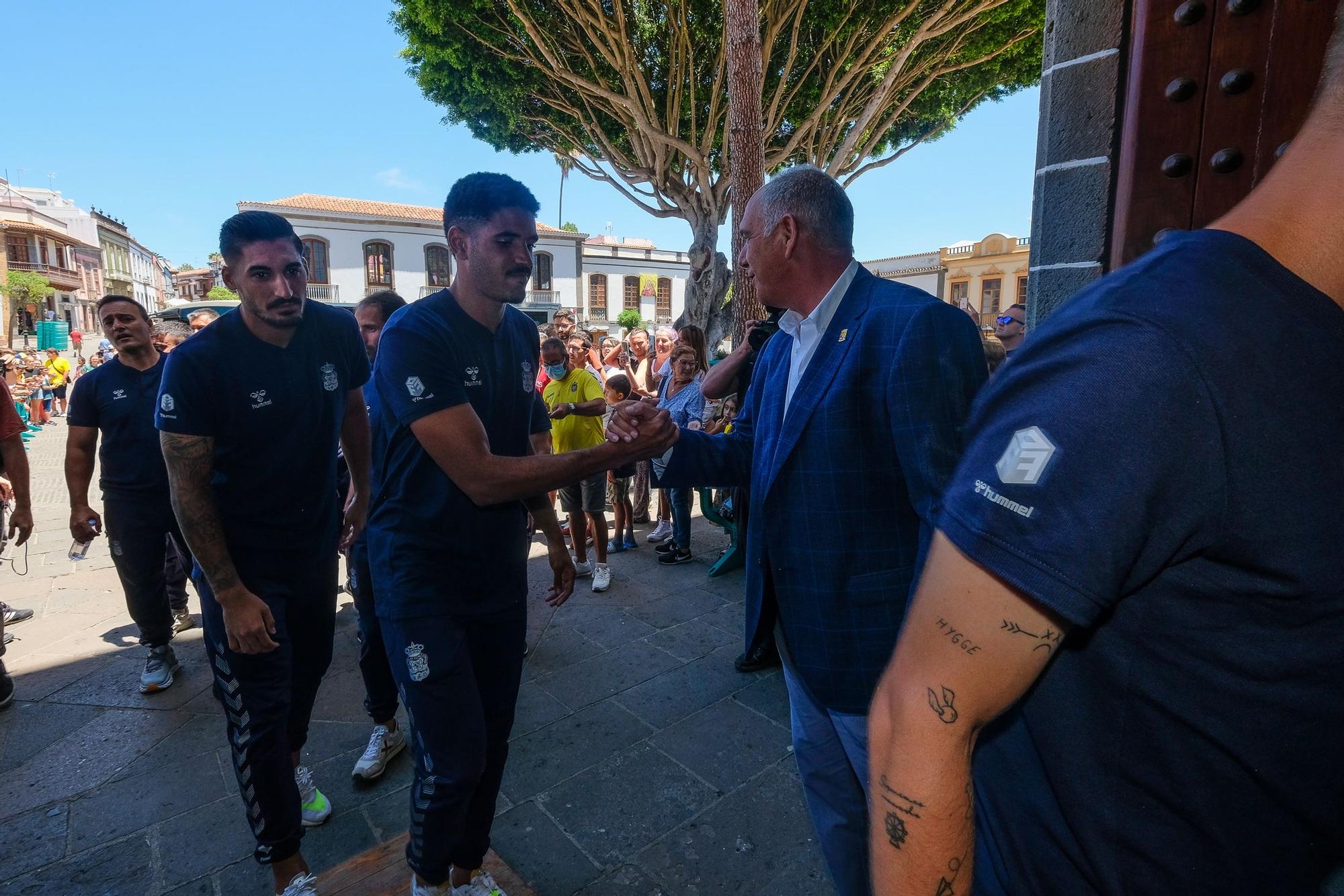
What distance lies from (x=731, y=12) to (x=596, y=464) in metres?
8.44

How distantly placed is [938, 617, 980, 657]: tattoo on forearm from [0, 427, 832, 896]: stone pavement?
2.22 meters

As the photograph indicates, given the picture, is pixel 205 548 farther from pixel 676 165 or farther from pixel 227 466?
pixel 676 165

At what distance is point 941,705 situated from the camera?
68 cm

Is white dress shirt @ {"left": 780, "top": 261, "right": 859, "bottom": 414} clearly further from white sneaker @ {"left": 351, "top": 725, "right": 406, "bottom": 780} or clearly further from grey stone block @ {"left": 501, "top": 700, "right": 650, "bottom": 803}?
white sneaker @ {"left": 351, "top": 725, "right": 406, "bottom": 780}

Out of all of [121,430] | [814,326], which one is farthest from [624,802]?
[121,430]

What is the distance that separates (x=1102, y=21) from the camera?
A: 191 centimetres

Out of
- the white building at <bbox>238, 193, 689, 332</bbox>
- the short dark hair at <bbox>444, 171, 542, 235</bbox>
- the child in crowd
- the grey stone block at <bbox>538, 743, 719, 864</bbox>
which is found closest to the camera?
the short dark hair at <bbox>444, 171, 542, 235</bbox>

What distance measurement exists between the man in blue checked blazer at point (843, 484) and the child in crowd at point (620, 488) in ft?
13.9

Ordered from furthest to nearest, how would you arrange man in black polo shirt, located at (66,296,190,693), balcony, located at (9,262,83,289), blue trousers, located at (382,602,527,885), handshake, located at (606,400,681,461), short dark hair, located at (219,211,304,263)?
balcony, located at (9,262,83,289) < man in black polo shirt, located at (66,296,190,693) < short dark hair, located at (219,211,304,263) < handshake, located at (606,400,681,461) < blue trousers, located at (382,602,527,885)

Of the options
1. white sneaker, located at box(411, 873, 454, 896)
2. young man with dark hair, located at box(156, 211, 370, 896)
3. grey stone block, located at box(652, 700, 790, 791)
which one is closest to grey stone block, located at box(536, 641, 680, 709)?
grey stone block, located at box(652, 700, 790, 791)

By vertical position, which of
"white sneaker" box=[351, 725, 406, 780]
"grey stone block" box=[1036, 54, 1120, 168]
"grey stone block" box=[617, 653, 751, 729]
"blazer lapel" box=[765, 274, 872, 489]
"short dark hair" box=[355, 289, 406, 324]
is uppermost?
"grey stone block" box=[1036, 54, 1120, 168]

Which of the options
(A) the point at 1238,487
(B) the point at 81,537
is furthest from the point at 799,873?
(B) the point at 81,537

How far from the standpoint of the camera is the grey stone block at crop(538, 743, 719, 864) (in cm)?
268

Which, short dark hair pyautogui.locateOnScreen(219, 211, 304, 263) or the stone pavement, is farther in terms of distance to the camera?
the stone pavement
